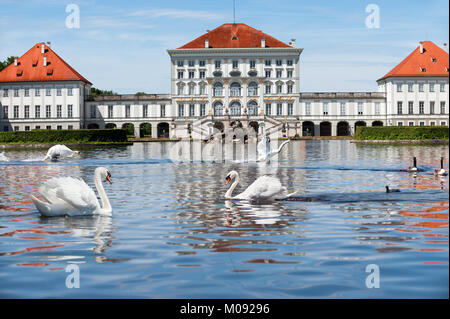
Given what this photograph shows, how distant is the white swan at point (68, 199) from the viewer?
13.2 meters

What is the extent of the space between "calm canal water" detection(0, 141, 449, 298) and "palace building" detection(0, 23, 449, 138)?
98.7 metres

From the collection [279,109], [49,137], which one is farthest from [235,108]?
[49,137]

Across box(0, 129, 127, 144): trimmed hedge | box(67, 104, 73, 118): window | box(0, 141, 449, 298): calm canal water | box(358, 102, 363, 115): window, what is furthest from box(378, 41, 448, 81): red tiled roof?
box(0, 141, 449, 298): calm canal water

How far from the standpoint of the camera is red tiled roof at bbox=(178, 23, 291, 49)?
121875mm

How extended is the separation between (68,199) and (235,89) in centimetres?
10960

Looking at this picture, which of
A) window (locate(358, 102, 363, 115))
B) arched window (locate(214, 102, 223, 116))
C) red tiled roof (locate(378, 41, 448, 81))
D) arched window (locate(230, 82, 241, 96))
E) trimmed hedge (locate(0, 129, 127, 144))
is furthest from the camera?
arched window (locate(230, 82, 241, 96))

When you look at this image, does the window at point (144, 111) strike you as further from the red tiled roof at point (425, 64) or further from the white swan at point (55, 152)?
the white swan at point (55, 152)

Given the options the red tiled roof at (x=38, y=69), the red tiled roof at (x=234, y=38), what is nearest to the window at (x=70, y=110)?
the red tiled roof at (x=38, y=69)

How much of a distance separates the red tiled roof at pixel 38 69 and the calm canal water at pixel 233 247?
9824cm

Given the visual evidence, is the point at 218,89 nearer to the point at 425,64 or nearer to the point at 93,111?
the point at 93,111

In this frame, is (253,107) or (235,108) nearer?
(235,108)

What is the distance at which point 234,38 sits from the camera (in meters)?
123

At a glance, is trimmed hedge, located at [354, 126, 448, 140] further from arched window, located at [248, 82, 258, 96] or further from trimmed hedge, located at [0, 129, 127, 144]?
arched window, located at [248, 82, 258, 96]

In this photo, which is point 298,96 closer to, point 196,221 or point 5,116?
point 5,116
